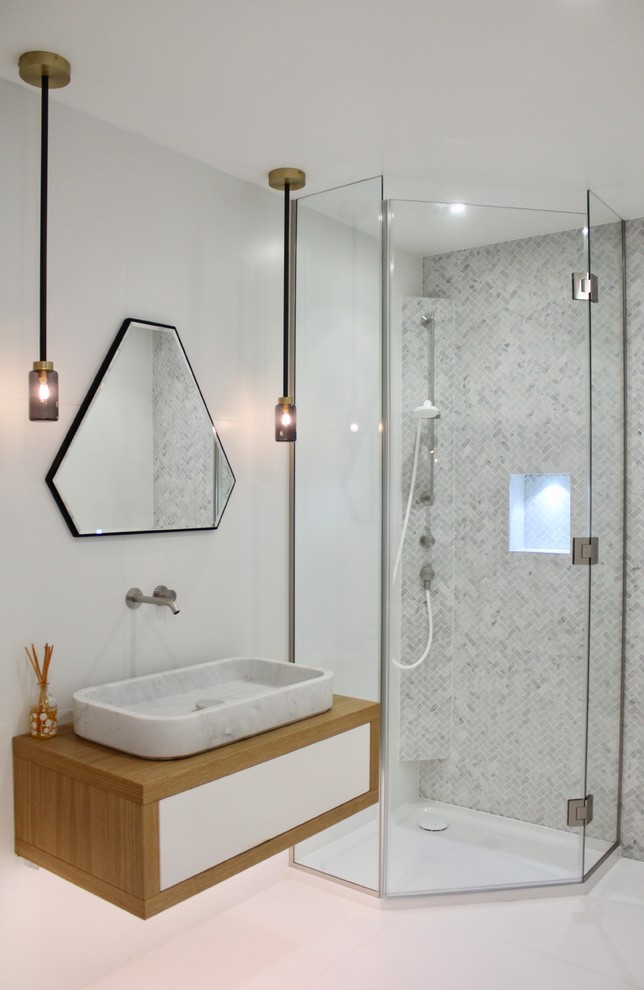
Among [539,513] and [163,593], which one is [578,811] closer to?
[539,513]

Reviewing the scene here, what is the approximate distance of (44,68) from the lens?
6.66 ft

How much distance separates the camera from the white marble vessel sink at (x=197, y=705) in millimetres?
2020

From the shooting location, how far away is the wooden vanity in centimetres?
189

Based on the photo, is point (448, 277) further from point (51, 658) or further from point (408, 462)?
point (51, 658)

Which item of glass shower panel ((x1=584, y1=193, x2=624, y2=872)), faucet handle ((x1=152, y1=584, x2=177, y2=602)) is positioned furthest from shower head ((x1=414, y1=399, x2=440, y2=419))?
faucet handle ((x1=152, y1=584, x2=177, y2=602))

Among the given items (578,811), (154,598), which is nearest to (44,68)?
(154,598)

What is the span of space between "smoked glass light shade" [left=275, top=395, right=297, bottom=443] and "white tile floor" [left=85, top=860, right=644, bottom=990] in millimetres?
1636

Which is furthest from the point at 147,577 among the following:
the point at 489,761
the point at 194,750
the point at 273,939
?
the point at 489,761

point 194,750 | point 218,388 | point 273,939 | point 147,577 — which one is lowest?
point 273,939

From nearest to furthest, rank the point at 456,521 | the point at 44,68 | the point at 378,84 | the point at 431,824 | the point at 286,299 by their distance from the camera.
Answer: the point at 44,68
the point at 378,84
the point at 286,299
the point at 456,521
the point at 431,824

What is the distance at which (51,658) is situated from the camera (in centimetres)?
227

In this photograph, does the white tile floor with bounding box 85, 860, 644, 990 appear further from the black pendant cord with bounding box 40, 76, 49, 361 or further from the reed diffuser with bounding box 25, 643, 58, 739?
the black pendant cord with bounding box 40, 76, 49, 361

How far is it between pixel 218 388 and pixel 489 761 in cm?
168

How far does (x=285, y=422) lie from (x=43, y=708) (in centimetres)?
114
